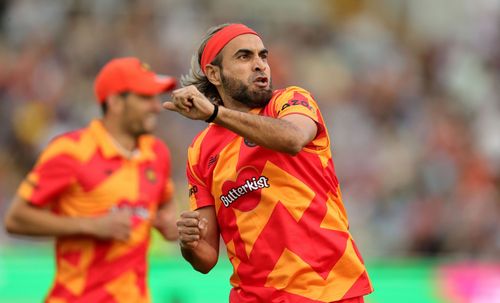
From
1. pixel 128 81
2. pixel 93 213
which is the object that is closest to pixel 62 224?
pixel 93 213

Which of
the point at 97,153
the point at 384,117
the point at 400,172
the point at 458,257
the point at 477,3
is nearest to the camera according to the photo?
the point at 97,153

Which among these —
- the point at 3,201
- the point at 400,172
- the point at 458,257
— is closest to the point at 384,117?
the point at 400,172

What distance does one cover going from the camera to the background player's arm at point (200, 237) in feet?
17.7

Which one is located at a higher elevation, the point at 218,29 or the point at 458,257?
the point at 458,257

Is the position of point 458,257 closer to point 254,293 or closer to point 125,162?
point 125,162

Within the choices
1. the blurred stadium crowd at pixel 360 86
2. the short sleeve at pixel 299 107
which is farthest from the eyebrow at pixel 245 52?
the blurred stadium crowd at pixel 360 86

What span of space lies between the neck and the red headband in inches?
76.1

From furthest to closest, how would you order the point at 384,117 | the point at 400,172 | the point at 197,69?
the point at 384,117 < the point at 400,172 < the point at 197,69

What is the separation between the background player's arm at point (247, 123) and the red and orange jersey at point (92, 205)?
2.36 m

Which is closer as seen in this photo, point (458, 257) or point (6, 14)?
point (458, 257)

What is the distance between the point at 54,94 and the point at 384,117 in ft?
14.5

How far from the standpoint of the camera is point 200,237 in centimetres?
553

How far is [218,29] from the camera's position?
5797 mm

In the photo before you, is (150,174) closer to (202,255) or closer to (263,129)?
(202,255)
